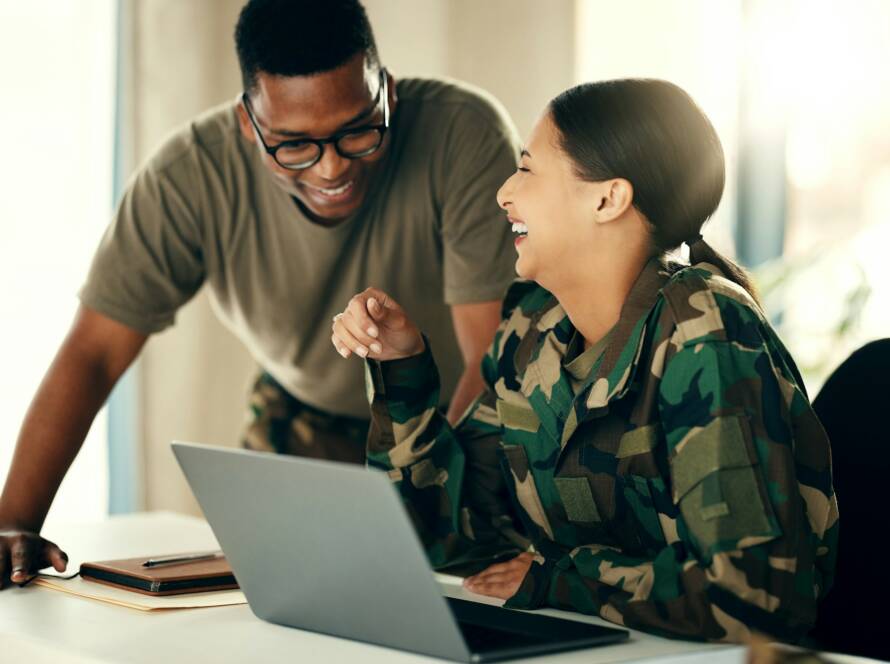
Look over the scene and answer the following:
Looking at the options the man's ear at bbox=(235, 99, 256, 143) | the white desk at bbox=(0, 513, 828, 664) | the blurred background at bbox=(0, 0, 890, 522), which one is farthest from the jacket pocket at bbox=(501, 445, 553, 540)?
the blurred background at bbox=(0, 0, 890, 522)

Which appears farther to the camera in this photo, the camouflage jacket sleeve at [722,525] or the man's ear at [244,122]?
the man's ear at [244,122]

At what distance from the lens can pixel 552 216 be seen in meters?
1.32

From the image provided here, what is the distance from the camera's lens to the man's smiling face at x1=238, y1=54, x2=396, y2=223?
1.58m

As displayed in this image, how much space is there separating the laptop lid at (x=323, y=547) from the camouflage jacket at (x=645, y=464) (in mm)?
224

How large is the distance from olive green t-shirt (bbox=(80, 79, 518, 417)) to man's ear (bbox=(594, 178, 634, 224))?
1.53 ft

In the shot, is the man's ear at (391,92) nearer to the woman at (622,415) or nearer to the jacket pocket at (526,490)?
the woman at (622,415)

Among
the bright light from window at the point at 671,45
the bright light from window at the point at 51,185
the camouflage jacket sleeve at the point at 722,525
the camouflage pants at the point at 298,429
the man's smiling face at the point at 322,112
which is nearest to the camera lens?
the camouflage jacket sleeve at the point at 722,525

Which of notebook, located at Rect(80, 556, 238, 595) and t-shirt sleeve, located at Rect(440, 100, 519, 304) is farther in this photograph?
t-shirt sleeve, located at Rect(440, 100, 519, 304)

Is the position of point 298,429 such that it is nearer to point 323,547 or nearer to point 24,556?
point 24,556

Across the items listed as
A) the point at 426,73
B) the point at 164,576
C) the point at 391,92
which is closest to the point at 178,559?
the point at 164,576

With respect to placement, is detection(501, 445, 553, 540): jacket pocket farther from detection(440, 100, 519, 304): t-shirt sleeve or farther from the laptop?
detection(440, 100, 519, 304): t-shirt sleeve

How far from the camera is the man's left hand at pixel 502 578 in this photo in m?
1.23

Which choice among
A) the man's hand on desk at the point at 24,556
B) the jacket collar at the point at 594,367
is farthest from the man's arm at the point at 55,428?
the jacket collar at the point at 594,367

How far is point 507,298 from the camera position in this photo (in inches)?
60.5
